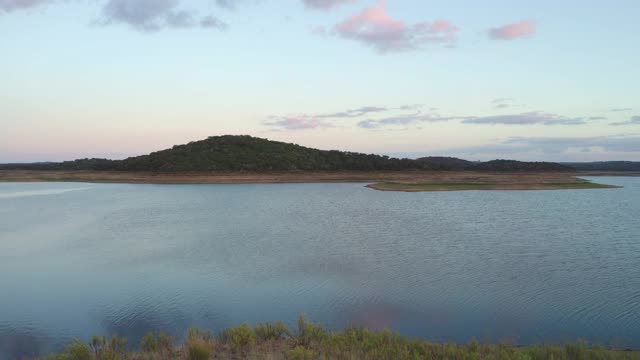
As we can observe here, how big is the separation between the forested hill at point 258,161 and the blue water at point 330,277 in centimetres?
8938

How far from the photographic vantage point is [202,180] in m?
105

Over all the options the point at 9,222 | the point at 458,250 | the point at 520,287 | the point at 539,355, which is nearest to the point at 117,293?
the point at 539,355

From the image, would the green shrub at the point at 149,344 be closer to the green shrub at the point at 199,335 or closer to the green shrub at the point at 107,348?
the green shrub at the point at 107,348

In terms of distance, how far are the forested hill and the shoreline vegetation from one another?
11184cm

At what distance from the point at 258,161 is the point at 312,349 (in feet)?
403

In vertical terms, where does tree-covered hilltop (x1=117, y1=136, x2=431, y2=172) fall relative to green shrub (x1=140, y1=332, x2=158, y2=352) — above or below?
above

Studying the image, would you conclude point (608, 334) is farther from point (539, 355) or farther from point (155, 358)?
point (155, 358)

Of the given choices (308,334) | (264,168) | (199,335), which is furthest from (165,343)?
(264,168)

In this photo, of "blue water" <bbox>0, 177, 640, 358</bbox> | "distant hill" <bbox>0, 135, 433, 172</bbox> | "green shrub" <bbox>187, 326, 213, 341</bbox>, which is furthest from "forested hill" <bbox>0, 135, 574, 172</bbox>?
"green shrub" <bbox>187, 326, 213, 341</bbox>

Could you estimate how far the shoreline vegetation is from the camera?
9.73 metres

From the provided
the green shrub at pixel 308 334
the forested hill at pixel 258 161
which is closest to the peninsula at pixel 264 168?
the forested hill at pixel 258 161

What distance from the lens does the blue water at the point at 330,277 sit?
1313cm

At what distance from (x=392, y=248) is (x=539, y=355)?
1495 cm

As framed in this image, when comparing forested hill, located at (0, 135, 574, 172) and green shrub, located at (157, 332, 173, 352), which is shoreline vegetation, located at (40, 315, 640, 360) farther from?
forested hill, located at (0, 135, 574, 172)
